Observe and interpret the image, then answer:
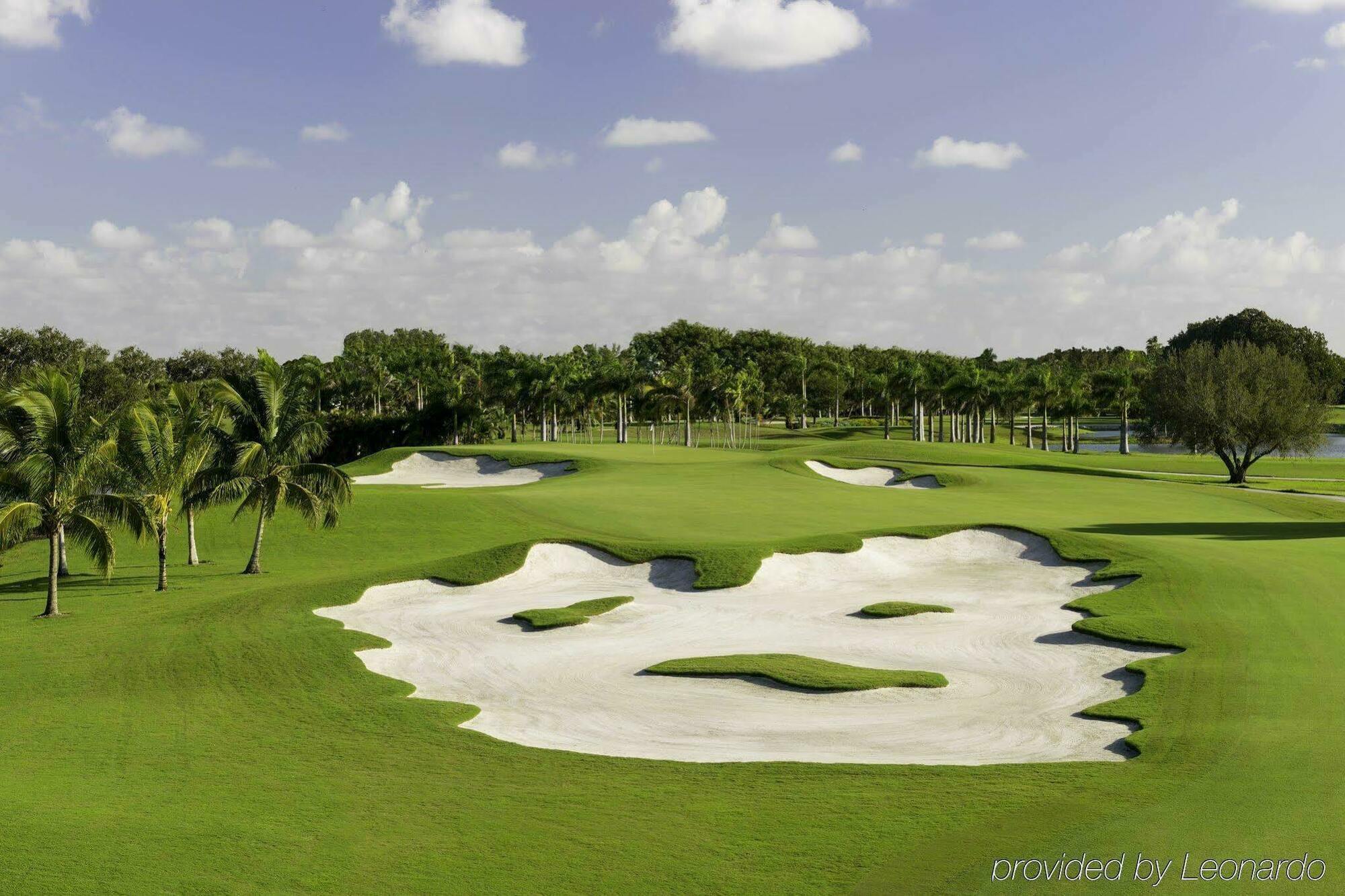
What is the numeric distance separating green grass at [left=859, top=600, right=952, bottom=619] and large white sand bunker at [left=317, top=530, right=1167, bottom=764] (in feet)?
1.08

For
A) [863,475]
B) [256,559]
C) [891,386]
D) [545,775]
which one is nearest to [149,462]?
[256,559]

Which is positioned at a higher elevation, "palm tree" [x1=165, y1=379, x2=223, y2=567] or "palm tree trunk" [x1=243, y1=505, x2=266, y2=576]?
"palm tree" [x1=165, y1=379, x2=223, y2=567]

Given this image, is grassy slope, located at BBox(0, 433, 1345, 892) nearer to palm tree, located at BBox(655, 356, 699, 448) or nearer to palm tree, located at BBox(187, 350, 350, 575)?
palm tree, located at BBox(187, 350, 350, 575)

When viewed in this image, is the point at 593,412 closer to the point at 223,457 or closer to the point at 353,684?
the point at 223,457

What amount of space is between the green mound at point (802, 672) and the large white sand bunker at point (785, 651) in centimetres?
26

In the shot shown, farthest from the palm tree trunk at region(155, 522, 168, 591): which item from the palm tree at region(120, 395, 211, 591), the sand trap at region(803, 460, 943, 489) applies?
the sand trap at region(803, 460, 943, 489)

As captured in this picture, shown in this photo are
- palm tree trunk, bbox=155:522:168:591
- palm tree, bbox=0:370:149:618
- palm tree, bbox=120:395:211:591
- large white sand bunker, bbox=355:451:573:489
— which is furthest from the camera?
large white sand bunker, bbox=355:451:573:489

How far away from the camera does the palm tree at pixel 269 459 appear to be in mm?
36969

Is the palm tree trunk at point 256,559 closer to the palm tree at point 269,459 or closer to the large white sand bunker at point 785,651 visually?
the palm tree at point 269,459

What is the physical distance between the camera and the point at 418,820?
41.3 ft

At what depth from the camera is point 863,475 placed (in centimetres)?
6525

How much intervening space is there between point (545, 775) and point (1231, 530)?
35.4 m

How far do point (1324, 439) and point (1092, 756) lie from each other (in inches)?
2771

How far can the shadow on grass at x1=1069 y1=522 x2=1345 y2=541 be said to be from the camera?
126ft
